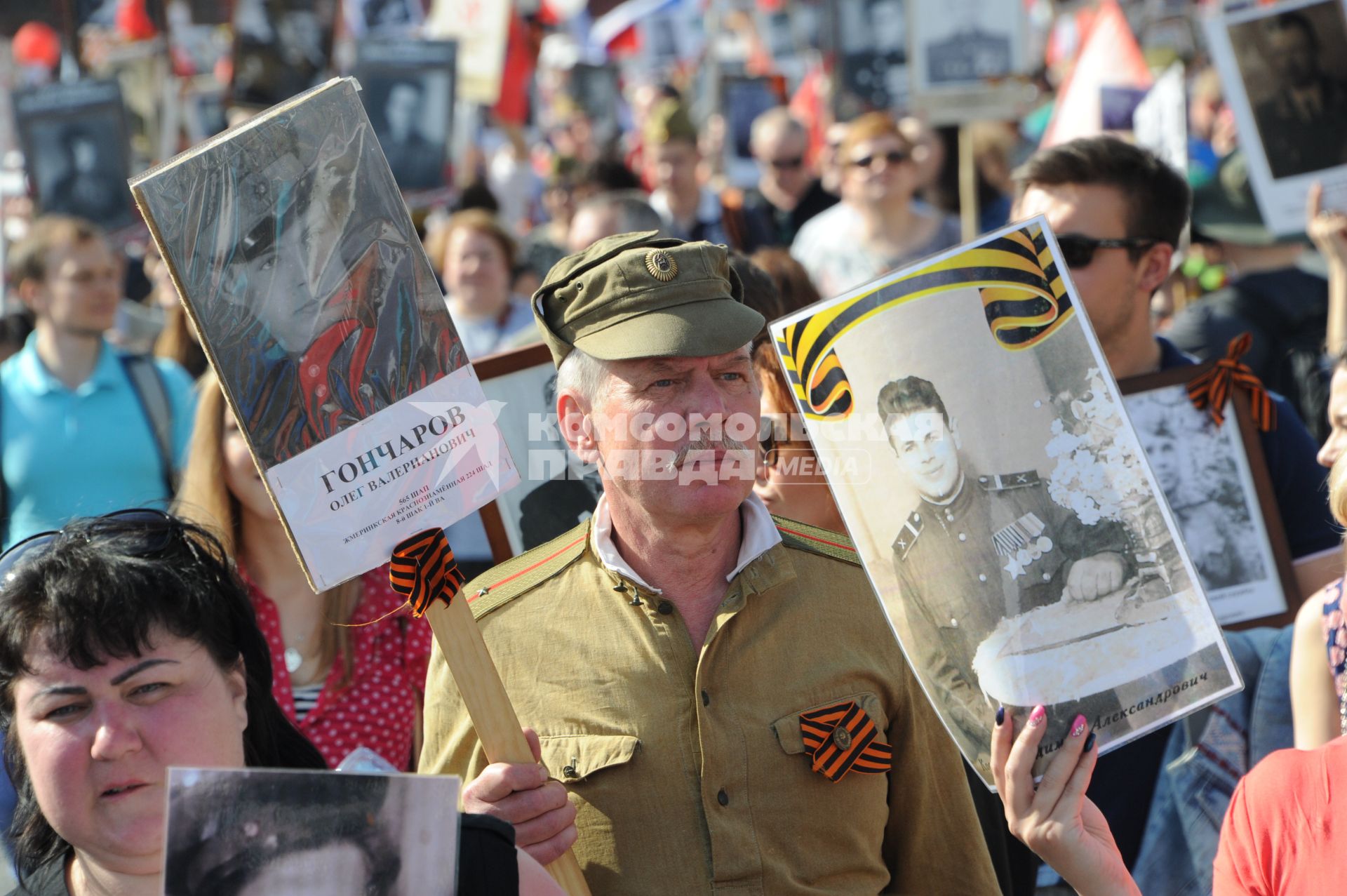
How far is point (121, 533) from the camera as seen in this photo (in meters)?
2.14

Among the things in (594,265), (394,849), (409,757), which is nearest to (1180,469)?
(594,265)

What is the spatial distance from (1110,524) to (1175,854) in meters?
1.31

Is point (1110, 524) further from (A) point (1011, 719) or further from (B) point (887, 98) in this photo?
(B) point (887, 98)

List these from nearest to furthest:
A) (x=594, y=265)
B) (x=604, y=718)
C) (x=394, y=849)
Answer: (x=394, y=849)
(x=604, y=718)
(x=594, y=265)

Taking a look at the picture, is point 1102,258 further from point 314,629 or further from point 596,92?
point 596,92

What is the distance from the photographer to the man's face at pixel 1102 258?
357 centimetres

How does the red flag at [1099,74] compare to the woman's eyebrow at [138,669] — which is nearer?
the woman's eyebrow at [138,669]

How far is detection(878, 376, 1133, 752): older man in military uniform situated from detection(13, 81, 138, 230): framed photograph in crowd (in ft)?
20.0

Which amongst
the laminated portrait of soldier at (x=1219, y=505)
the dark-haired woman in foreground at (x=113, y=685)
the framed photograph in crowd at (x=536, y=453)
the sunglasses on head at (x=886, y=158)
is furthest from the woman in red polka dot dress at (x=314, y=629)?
the sunglasses on head at (x=886, y=158)

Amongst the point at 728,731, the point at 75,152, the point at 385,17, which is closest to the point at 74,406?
the point at 75,152

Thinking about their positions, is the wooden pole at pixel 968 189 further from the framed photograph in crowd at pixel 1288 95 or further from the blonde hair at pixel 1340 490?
the blonde hair at pixel 1340 490

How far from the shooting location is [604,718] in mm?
2328

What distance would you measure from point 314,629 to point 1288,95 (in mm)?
3596

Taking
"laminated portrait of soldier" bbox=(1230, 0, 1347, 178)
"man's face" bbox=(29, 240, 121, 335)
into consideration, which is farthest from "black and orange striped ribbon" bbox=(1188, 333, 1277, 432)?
"man's face" bbox=(29, 240, 121, 335)
